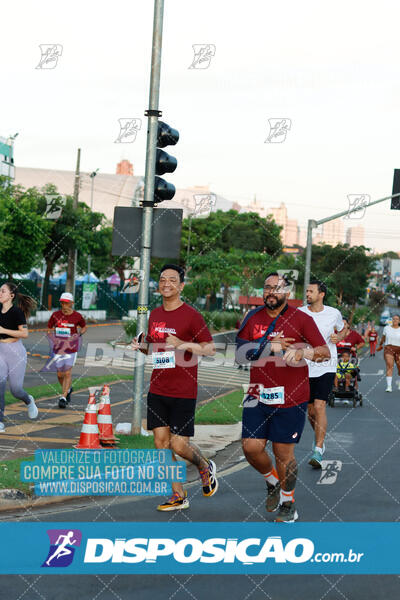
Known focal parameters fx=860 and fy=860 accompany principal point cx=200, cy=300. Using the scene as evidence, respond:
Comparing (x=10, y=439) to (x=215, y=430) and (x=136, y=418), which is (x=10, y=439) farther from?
(x=215, y=430)

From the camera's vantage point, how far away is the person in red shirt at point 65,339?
1305 cm

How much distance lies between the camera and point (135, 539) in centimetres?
498

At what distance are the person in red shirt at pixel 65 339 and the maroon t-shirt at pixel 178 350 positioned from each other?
6075mm

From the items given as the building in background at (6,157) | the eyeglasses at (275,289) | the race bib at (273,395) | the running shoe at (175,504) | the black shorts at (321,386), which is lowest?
the running shoe at (175,504)

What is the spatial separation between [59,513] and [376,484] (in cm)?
325

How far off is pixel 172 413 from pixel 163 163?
154 inches

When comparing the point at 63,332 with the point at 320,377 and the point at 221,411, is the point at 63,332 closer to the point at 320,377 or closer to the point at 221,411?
the point at 221,411

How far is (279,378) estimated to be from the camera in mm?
6719

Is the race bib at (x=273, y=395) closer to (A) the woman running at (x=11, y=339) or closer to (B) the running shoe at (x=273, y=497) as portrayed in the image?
(B) the running shoe at (x=273, y=497)

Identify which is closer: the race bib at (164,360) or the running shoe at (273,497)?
the race bib at (164,360)

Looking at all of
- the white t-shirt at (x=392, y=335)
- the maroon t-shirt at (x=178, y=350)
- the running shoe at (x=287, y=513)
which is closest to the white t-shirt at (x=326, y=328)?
the maroon t-shirt at (x=178, y=350)

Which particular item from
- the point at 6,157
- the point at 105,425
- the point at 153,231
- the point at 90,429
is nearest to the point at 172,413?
the point at 90,429

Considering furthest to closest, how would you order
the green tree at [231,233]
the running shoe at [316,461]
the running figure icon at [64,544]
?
1. the green tree at [231,233]
2. the running shoe at [316,461]
3. the running figure icon at [64,544]
